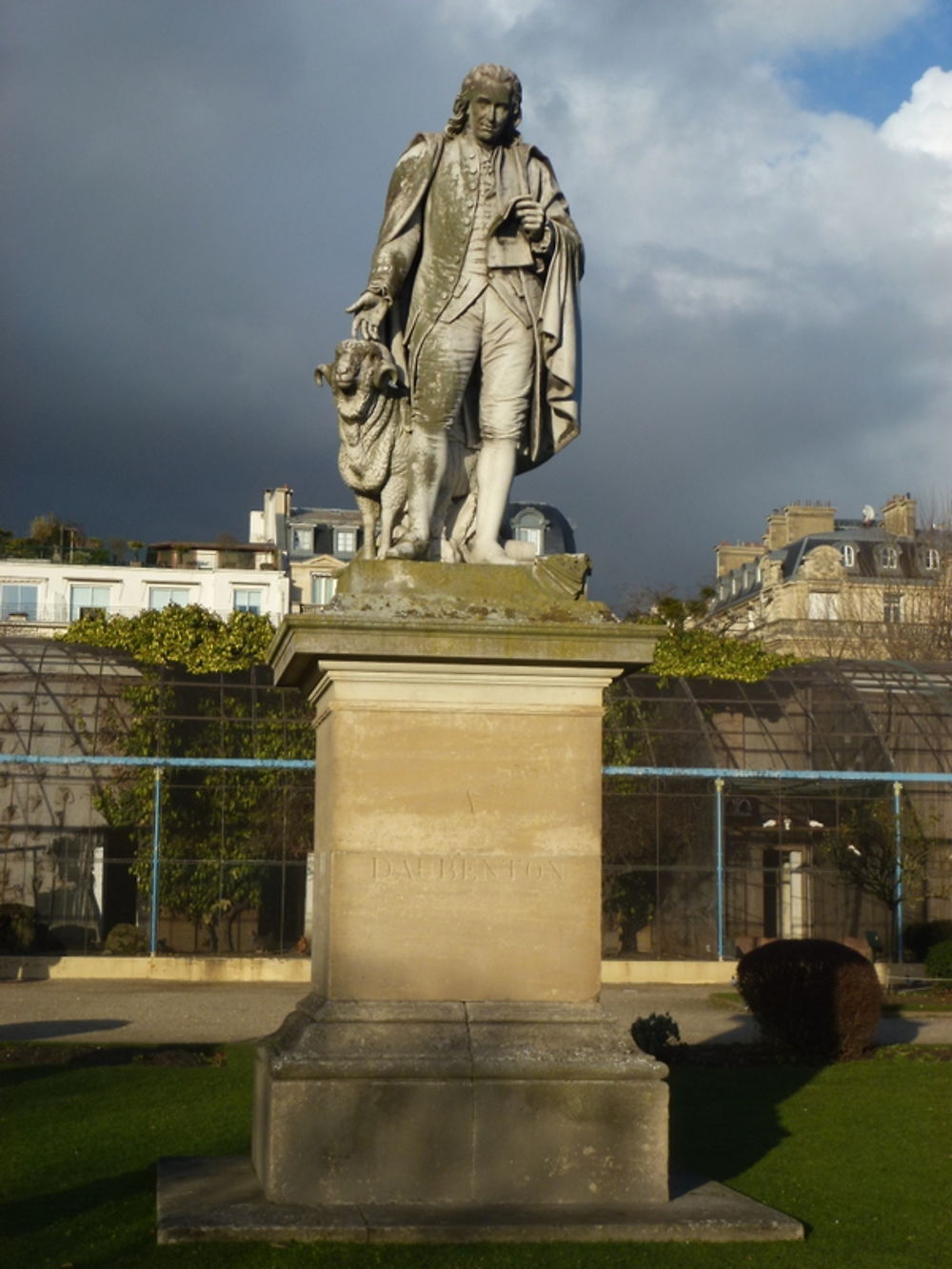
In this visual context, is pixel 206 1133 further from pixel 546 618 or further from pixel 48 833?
pixel 48 833

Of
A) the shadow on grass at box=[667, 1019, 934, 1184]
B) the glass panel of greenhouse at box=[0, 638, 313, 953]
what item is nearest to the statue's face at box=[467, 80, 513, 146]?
the shadow on grass at box=[667, 1019, 934, 1184]

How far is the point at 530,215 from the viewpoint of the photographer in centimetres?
806

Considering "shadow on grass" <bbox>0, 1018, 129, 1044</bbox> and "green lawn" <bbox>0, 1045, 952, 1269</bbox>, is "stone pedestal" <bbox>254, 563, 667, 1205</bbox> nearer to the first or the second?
"green lawn" <bbox>0, 1045, 952, 1269</bbox>

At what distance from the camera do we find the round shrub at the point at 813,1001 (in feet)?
50.0

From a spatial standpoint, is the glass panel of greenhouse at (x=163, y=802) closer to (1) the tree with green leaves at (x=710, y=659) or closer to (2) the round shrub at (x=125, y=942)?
(2) the round shrub at (x=125, y=942)

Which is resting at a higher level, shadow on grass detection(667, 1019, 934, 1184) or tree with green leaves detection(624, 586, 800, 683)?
tree with green leaves detection(624, 586, 800, 683)

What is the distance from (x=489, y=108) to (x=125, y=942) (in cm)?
2099

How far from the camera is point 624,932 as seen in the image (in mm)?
29281

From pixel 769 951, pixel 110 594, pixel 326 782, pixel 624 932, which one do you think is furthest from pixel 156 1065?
pixel 110 594

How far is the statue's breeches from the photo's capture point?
8086 millimetres

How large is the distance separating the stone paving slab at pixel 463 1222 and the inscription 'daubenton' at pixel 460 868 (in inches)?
52.6

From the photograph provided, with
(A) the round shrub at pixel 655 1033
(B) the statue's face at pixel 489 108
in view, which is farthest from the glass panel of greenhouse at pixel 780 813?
(B) the statue's face at pixel 489 108

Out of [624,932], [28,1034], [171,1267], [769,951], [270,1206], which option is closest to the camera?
[171,1267]

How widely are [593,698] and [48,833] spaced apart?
23.8 meters
